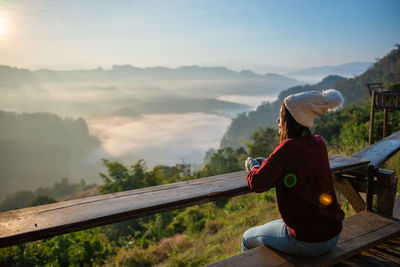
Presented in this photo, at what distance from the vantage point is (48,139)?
13100cm

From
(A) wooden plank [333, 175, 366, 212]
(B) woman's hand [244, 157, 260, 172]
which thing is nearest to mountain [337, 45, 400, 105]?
(A) wooden plank [333, 175, 366, 212]

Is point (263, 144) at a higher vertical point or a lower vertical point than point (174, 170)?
higher

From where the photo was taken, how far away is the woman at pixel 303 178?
64.8 inches

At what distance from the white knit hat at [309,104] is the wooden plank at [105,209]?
0.77m

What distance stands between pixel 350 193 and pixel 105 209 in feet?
7.87

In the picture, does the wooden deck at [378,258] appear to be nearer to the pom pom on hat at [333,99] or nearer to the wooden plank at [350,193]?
the wooden plank at [350,193]

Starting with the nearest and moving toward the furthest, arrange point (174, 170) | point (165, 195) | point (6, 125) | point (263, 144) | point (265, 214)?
point (165, 195) < point (265, 214) < point (263, 144) < point (174, 170) < point (6, 125)

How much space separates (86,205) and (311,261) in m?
1.47

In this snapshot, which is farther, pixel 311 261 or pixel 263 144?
pixel 263 144

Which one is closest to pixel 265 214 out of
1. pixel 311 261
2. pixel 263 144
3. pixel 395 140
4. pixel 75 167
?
pixel 395 140

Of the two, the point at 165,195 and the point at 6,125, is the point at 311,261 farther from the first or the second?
the point at 6,125

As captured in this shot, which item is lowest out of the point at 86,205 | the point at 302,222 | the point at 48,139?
the point at 48,139

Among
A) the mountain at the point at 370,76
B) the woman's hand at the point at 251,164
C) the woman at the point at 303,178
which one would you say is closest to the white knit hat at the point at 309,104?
the woman at the point at 303,178

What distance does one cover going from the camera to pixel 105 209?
1784mm
